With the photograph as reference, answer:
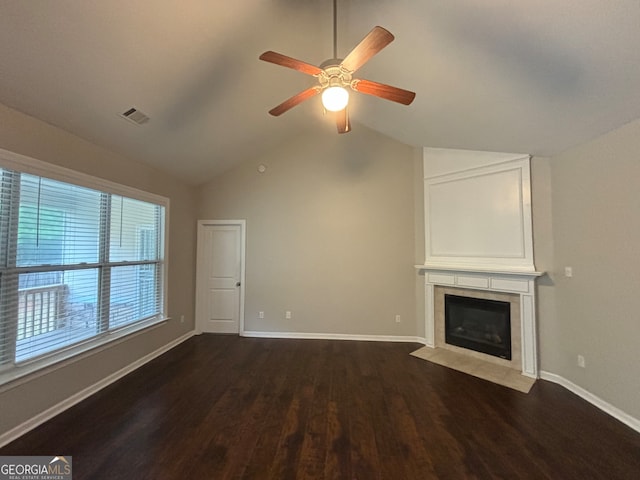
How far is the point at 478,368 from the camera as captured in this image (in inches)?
141

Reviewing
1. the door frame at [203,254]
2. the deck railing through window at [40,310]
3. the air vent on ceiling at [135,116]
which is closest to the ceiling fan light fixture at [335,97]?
the air vent on ceiling at [135,116]

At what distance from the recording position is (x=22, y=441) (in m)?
2.15

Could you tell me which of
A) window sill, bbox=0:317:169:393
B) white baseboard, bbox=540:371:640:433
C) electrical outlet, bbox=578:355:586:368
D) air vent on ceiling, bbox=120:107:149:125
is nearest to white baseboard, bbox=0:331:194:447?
window sill, bbox=0:317:169:393

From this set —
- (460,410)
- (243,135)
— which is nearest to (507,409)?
(460,410)

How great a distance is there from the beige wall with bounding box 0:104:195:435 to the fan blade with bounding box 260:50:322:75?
2.10 meters

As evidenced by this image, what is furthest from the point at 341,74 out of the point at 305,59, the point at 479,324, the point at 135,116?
the point at 479,324

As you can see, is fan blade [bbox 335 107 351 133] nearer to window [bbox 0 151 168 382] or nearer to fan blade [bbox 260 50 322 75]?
fan blade [bbox 260 50 322 75]

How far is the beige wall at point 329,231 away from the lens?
474 cm

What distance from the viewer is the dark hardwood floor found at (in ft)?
6.36

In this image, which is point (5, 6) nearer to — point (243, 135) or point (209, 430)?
point (243, 135)

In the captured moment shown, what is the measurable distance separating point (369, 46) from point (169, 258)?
13.2ft

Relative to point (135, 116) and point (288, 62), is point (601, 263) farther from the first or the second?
point (135, 116)

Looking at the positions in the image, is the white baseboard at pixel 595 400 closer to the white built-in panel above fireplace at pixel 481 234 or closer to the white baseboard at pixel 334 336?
the white built-in panel above fireplace at pixel 481 234

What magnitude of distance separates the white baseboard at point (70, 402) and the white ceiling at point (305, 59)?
253cm
